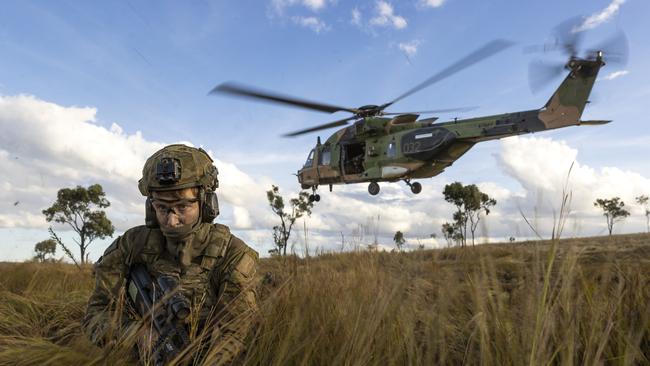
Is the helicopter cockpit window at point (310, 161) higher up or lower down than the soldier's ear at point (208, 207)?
higher up

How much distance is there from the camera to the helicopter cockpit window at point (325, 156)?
16.6 metres

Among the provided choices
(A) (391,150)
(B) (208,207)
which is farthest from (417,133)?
(B) (208,207)

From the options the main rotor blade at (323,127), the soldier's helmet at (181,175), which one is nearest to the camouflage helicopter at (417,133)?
the main rotor blade at (323,127)

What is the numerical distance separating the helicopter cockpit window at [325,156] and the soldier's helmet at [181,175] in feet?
44.3

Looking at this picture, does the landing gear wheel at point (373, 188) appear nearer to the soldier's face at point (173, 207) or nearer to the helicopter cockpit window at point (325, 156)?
the helicopter cockpit window at point (325, 156)

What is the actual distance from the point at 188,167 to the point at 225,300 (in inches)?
36.1

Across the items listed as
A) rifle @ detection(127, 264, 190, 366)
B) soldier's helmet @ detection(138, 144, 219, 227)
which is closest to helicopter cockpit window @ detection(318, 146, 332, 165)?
soldier's helmet @ detection(138, 144, 219, 227)

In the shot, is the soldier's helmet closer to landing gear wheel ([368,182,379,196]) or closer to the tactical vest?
the tactical vest

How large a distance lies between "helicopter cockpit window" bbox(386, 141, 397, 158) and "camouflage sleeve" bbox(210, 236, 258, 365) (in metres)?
12.2

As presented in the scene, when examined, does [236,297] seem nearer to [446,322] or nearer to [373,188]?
[446,322]

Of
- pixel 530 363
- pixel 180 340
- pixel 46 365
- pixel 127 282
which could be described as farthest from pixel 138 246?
pixel 530 363

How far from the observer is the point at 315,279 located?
3.56 m

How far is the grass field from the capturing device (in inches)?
61.2

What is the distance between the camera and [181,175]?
2777mm
